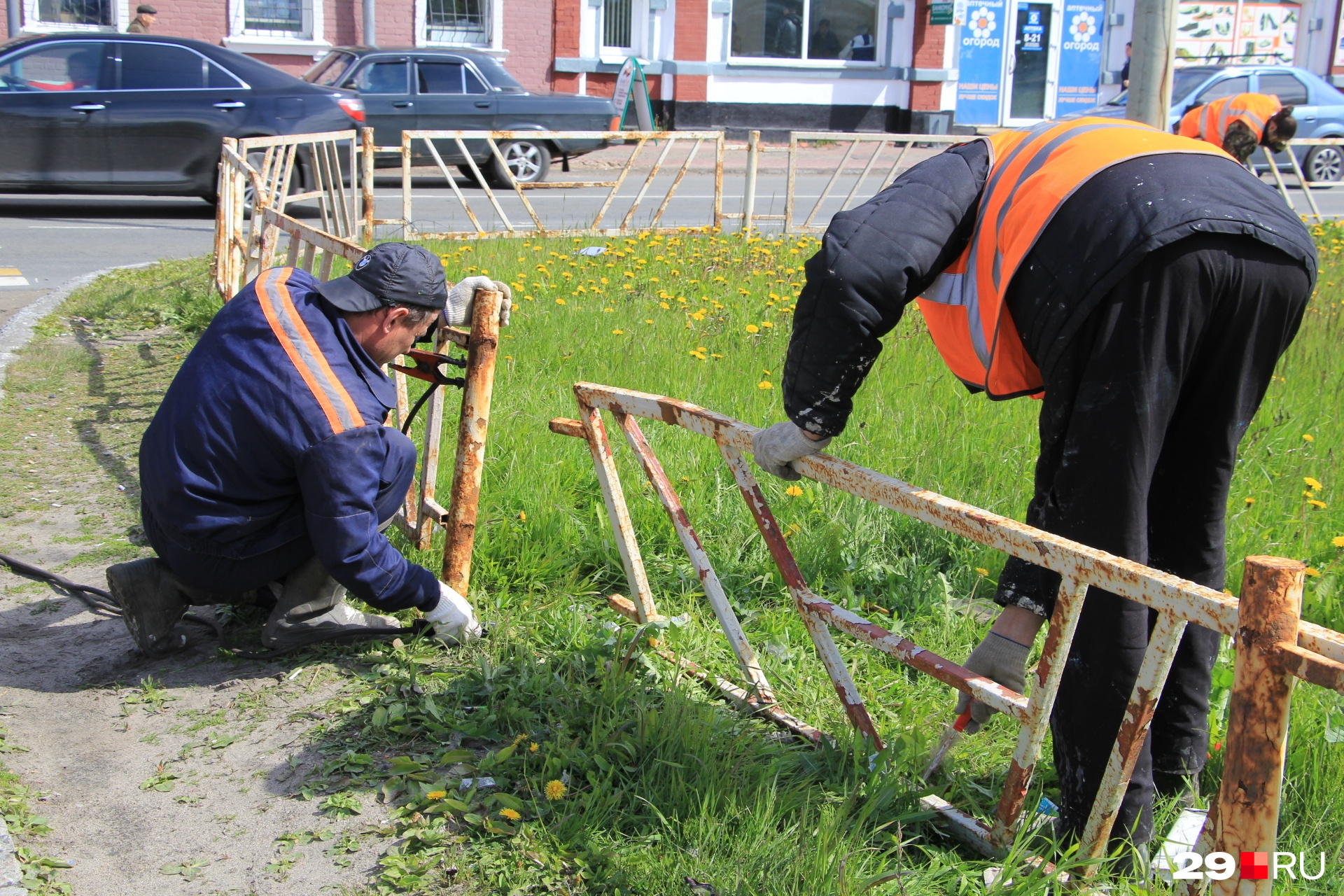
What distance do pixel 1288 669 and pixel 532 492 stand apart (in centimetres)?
263

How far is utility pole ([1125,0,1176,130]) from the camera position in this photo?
174 inches

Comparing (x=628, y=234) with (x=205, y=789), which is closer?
(x=205, y=789)

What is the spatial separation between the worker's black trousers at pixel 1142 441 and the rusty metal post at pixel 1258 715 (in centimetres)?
46

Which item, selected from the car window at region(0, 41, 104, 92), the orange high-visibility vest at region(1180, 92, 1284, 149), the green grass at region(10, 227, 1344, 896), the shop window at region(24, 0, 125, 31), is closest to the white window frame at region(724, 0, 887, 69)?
the shop window at region(24, 0, 125, 31)

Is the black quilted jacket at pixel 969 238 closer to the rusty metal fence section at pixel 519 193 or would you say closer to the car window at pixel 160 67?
the rusty metal fence section at pixel 519 193

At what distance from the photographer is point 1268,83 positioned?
16016mm

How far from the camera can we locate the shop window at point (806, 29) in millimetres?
20750

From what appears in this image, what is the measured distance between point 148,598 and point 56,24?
16884 mm

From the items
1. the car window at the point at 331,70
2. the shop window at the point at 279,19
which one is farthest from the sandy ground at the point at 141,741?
the shop window at the point at 279,19

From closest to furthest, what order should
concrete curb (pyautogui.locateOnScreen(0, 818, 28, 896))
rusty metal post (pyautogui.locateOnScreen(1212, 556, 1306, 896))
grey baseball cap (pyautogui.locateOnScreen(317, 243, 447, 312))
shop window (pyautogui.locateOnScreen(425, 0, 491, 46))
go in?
rusty metal post (pyautogui.locateOnScreen(1212, 556, 1306, 896)), concrete curb (pyautogui.locateOnScreen(0, 818, 28, 896)), grey baseball cap (pyautogui.locateOnScreen(317, 243, 447, 312)), shop window (pyautogui.locateOnScreen(425, 0, 491, 46))

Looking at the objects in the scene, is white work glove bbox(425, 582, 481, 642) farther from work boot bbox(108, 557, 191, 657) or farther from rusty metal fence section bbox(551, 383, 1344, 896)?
work boot bbox(108, 557, 191, 657)

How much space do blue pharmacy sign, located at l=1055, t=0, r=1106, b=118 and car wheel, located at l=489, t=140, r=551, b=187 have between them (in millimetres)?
13812

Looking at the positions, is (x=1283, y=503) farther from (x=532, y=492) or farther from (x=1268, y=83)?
(x=1268, y=83)

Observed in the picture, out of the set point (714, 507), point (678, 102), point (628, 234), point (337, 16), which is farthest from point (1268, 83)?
point (714, 507)
